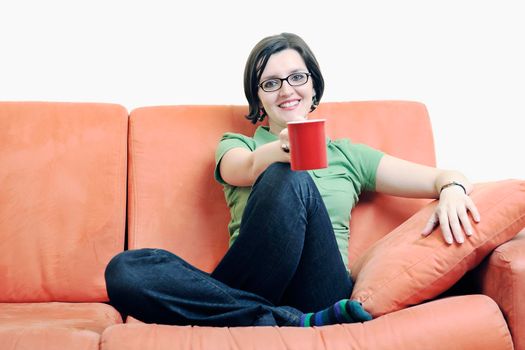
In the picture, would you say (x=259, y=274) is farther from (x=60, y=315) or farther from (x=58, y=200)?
(x=58, y=200)

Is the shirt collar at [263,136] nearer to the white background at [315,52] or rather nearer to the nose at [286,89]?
the nose at [286,89]

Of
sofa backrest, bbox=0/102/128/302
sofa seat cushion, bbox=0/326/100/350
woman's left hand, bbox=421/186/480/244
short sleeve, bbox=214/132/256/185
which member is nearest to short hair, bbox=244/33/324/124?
short sleeve, bbox=214/132/256/185

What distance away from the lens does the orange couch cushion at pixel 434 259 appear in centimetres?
149

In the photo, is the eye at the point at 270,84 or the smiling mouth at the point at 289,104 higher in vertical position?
the eye at the point at 270,84

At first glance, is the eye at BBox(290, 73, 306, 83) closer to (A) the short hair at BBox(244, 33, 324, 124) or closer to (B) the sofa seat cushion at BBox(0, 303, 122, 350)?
(A) the short hair at BBox(244, 33, 324, 124)

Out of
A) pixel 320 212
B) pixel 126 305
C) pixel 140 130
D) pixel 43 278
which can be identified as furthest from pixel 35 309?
pixel 320 212

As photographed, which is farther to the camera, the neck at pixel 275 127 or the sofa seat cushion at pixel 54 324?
the neck at pixel 275 127

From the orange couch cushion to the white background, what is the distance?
983 mm

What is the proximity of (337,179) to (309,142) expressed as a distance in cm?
68

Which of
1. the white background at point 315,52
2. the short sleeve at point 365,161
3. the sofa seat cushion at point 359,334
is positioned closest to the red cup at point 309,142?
the sofa seat cushion at point 359,334

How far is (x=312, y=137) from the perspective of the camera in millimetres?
1239

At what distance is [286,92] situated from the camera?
189 centimetres

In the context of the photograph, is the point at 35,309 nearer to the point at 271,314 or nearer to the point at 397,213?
the point at 271,314

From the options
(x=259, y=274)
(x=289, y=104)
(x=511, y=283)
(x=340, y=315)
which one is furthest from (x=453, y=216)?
(x=289, y=104)
